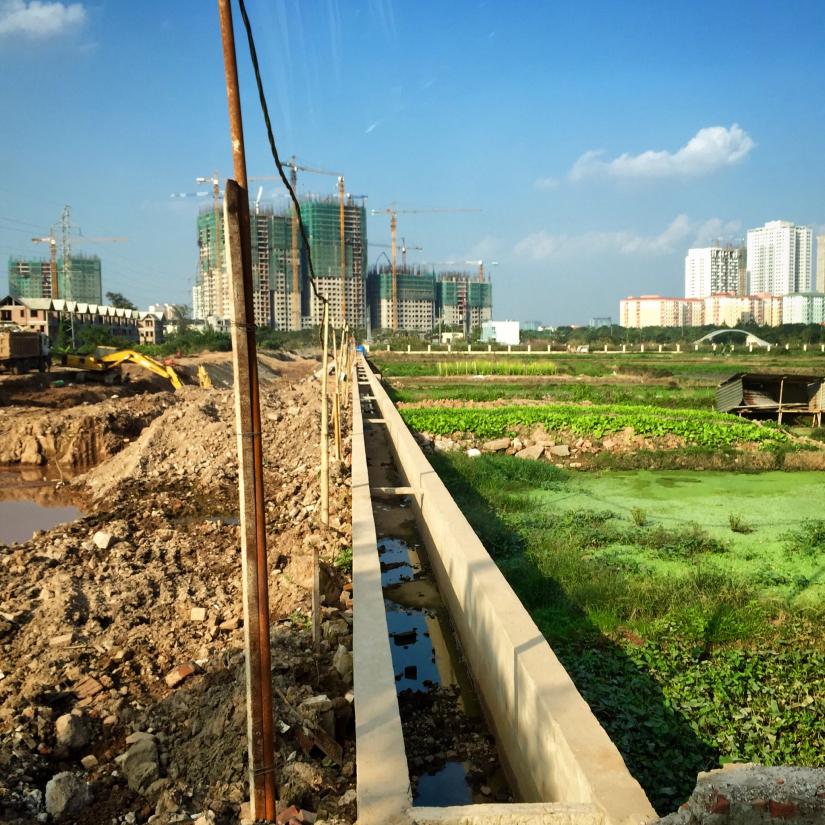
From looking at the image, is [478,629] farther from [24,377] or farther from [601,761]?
[24,377]

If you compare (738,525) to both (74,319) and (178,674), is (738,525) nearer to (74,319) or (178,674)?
(178,674)

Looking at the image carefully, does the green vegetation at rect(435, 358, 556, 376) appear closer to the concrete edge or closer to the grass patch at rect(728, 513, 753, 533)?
the grass patch at rect(728, 513, 753, 533)

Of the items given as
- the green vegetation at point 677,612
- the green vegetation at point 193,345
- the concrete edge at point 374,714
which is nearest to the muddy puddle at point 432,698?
the concrete edge at point 374,714

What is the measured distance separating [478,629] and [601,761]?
2.25 m

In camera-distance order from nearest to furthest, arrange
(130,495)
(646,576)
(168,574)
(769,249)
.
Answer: (646,576), (168,574), (130,495), (769,249)

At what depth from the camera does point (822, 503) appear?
406 inches

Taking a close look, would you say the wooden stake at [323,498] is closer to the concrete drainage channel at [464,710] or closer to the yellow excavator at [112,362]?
the concrete drainage channel at [464,710]

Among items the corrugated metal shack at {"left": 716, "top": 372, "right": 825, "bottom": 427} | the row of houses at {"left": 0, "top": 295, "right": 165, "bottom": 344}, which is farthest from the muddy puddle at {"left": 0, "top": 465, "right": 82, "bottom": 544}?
the row of houses at {"left": 0, "top": 295, "right": 165, "bottom": 344}

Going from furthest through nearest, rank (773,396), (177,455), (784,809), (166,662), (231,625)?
(773,396) < (177,455) < (231,625) < (166,662) < (784,809)

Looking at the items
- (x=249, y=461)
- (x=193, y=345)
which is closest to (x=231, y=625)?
(x=249, y=461)

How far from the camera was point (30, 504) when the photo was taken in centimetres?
1355

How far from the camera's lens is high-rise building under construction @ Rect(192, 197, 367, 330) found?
261 ft

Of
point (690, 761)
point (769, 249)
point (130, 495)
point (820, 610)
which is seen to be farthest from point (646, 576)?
point (769, 249)

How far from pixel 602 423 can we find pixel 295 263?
7188cm
